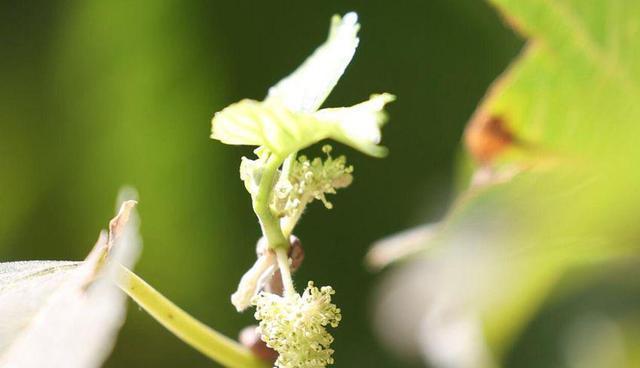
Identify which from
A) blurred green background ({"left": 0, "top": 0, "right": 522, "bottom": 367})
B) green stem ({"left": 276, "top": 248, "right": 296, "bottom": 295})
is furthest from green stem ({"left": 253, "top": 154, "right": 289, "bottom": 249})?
blurred green background ({"left": 0, "top": 0, "right": 522, "bottom": 367})

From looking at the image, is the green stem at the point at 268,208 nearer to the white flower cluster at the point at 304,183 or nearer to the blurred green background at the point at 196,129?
the white flower cluster at the point at 304,183

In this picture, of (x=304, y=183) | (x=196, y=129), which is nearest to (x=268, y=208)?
(x=304, y=183)

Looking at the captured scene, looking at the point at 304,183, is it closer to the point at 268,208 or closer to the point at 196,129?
the point at 268,208

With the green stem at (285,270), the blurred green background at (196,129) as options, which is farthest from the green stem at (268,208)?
the blurred green background at (196,129)

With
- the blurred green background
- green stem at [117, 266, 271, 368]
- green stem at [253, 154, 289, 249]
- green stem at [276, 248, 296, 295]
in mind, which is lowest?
green stem at [117, 266, 271, 368]

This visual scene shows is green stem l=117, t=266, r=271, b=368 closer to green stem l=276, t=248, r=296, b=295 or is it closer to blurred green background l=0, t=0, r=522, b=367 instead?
green stem l=276, t=248, r=296, b=295
